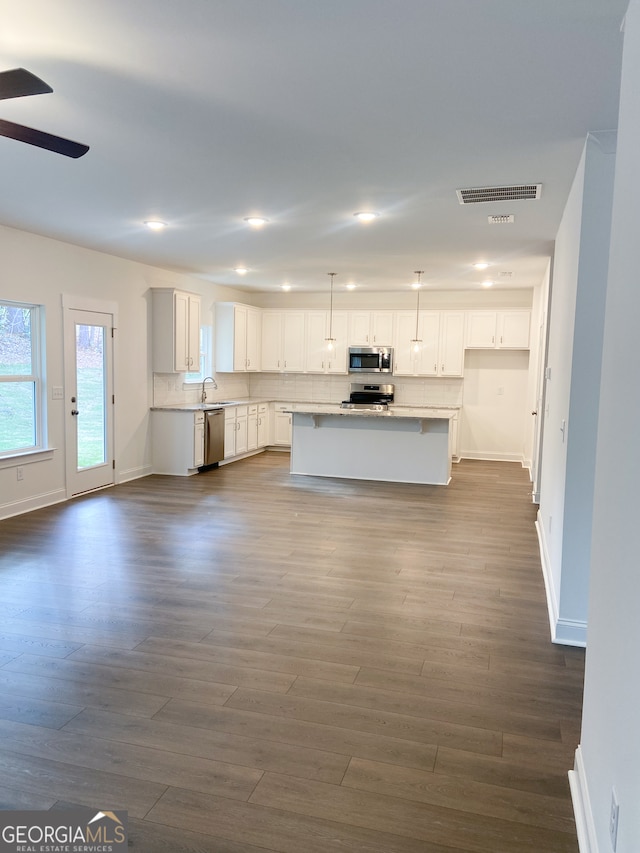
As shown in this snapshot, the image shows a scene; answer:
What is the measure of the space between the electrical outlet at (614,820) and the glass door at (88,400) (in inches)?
239

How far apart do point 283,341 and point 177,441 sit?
318 centimetres

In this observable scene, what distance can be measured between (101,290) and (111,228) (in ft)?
4.61

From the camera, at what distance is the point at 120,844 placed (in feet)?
6.22

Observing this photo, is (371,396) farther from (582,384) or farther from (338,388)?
(582,384)

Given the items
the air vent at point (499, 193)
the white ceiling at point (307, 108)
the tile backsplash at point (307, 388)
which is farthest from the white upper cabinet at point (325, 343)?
the air vent at point (499, 193)

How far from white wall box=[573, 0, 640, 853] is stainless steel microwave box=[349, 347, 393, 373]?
25.6 ft

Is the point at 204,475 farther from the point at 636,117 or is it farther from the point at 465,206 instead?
the point at 636,117

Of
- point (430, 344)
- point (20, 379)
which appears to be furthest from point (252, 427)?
point (20, 379)

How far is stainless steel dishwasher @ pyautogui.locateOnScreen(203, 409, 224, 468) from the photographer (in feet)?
27.1

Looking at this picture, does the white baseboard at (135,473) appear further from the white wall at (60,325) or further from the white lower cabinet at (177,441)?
the white lower cabinet at (177,441)

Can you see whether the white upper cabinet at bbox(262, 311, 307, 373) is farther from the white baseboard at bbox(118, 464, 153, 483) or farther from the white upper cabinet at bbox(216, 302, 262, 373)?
the white baseboard at bbox(118, 464, 153, 483)

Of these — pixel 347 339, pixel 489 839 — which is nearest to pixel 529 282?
pixel 347 339

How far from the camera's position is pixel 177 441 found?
8.04 m

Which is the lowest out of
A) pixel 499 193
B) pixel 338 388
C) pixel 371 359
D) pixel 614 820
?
pixel 614 820
